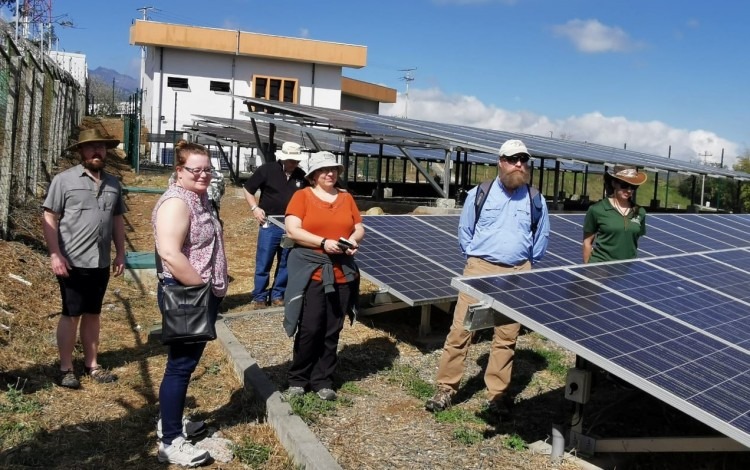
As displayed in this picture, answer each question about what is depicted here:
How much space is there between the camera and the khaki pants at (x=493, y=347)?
4.79m

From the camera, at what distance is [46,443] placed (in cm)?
420

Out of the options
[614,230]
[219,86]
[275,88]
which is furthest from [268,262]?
[275,88]

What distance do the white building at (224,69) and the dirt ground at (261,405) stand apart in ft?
87.2

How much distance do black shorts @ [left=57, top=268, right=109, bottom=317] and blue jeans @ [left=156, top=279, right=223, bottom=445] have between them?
1.37 metres

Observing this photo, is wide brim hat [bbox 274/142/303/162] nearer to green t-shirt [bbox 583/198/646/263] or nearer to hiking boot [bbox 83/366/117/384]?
hiking boot [bbox 83/366/117/384]

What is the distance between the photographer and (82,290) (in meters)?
5.06

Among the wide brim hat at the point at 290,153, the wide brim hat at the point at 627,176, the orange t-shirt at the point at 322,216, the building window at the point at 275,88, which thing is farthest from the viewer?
the building window at the point at 275,88

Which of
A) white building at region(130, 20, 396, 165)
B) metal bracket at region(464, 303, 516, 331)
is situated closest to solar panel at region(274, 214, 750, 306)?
metal bracket at region(464, 303, 516, 331)

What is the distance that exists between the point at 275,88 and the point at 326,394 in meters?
32.4

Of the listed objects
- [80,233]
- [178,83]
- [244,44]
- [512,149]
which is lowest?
[80,233]

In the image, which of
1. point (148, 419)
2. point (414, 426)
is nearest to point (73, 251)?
point (148, 419)

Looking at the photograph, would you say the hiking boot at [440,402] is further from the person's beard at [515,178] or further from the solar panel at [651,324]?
the person's beard at [515,178]

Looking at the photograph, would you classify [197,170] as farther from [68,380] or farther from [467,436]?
[467,436]

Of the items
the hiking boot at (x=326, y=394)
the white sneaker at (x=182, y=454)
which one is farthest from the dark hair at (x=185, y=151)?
the hiking boot at (x=326, y=394)
